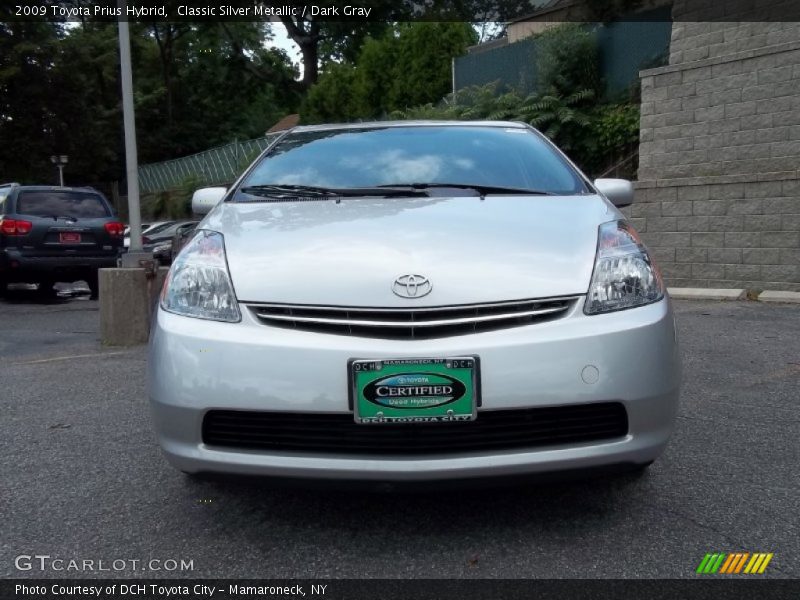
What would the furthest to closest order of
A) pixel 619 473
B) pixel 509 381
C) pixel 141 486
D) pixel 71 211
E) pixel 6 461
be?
pixel 71 211, pixel 6 461, pixel 141 486, pixel 619 473, pixel 509 381

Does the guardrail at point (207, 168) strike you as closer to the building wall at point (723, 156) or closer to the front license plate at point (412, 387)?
the building wall at point (723, 156)

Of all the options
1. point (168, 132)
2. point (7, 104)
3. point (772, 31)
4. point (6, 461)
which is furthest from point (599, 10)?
point (168, 132)

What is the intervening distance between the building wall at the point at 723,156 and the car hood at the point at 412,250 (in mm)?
6852

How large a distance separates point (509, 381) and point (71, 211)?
10.3 metres

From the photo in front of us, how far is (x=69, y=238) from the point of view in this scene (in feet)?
35.4

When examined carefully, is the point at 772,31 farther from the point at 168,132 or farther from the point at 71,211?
the point at 168,132

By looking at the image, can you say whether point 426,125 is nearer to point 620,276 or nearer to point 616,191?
point 616,191

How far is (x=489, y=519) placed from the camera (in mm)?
2754

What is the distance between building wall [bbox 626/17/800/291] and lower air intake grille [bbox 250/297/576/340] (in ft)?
24.3

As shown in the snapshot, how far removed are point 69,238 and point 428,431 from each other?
969 centimetres

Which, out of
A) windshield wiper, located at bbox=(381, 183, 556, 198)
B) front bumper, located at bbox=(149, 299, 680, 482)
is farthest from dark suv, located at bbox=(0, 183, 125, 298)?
front bumper, located at bbox=(149, 299, 680, 482)
